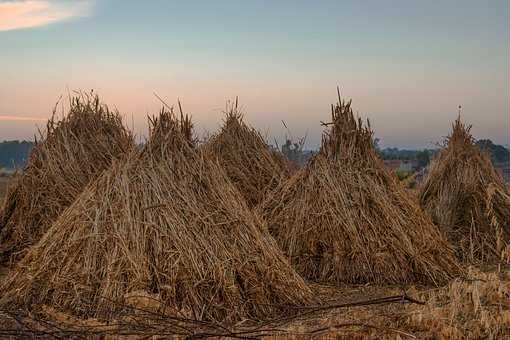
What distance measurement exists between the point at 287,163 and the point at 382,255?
3706 millimetres

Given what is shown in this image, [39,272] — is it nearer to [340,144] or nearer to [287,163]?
[340,144]

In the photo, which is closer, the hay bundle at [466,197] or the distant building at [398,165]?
the distant building at [398,165]

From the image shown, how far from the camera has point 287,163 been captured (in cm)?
1150

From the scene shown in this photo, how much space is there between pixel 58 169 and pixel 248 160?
3105 mm

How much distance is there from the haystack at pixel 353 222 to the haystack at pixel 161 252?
66.5 inches

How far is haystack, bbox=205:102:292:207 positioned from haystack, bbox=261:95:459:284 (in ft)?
5.04

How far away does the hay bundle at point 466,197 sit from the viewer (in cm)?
1077

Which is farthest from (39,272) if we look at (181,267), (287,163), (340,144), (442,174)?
(442,174)

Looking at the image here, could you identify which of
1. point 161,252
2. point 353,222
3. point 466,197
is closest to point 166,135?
point 161,252

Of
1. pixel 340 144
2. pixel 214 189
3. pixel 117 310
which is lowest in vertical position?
pixel 117 310

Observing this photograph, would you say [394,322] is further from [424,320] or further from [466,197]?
[466,197]

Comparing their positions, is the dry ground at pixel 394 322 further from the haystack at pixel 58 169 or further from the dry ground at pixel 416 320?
the haystack at pixel 58 169

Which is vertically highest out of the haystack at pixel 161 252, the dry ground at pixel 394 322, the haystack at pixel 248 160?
the haystack at pixel 248 160

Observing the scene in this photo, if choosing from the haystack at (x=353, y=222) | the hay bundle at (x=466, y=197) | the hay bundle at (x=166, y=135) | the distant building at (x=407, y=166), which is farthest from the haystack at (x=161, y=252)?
the distant building at (x=407, y=166)
